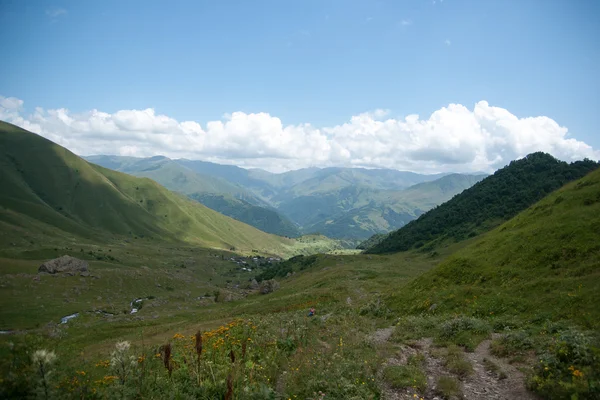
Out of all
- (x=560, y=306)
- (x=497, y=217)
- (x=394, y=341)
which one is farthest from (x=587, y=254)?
(x=497, y=217)

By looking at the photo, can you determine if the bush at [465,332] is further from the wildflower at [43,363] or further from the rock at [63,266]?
the rock at [63,266]

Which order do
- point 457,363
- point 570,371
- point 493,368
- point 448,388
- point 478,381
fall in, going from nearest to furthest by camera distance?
point 570,371, point 448,388, point 478,381, point 493,368, point 457,363

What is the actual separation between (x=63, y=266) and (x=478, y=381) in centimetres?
10098

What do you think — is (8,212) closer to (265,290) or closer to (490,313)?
(265,290)

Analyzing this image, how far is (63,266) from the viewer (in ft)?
278

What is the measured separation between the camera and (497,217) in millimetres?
124250

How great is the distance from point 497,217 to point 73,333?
135 m

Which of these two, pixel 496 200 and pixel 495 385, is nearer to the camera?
pixel 495 385

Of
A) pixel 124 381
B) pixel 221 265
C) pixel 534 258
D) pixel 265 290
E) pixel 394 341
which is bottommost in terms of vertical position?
pixel 221 265

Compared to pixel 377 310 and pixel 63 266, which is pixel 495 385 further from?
pixel 63 266

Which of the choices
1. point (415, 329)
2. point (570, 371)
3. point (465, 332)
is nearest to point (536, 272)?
point (465, 332)

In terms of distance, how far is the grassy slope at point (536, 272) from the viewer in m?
20.1

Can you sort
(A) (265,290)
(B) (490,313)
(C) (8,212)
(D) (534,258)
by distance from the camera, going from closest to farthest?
(B) (490,313), (D) (534,258), (A) (265,290), (C) (8,212)

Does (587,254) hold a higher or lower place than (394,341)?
higher
